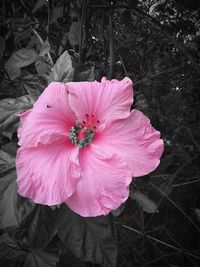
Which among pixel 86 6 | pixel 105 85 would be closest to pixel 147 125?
pixel 105 85

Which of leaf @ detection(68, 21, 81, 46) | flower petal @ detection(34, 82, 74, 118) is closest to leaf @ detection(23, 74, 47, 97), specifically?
flower petal @ detection(34, 82, 74, 118)

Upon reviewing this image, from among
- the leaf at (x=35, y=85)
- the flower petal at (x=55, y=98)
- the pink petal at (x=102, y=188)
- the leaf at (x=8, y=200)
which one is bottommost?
the leaf at (x=8, y=200)

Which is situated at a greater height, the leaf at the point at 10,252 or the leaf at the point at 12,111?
the leaf at the point at 12,111

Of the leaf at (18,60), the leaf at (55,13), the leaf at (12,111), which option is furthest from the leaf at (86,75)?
the leaf at (55,13)

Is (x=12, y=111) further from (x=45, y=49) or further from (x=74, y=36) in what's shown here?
(x=74, y=36)

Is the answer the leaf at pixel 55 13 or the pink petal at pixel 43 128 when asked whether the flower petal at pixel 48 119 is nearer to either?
the pink petal at pixel 43 128

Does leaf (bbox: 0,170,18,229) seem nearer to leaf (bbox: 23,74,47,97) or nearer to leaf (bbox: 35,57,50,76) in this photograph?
leaf (bbox: 23,74,47,97)
